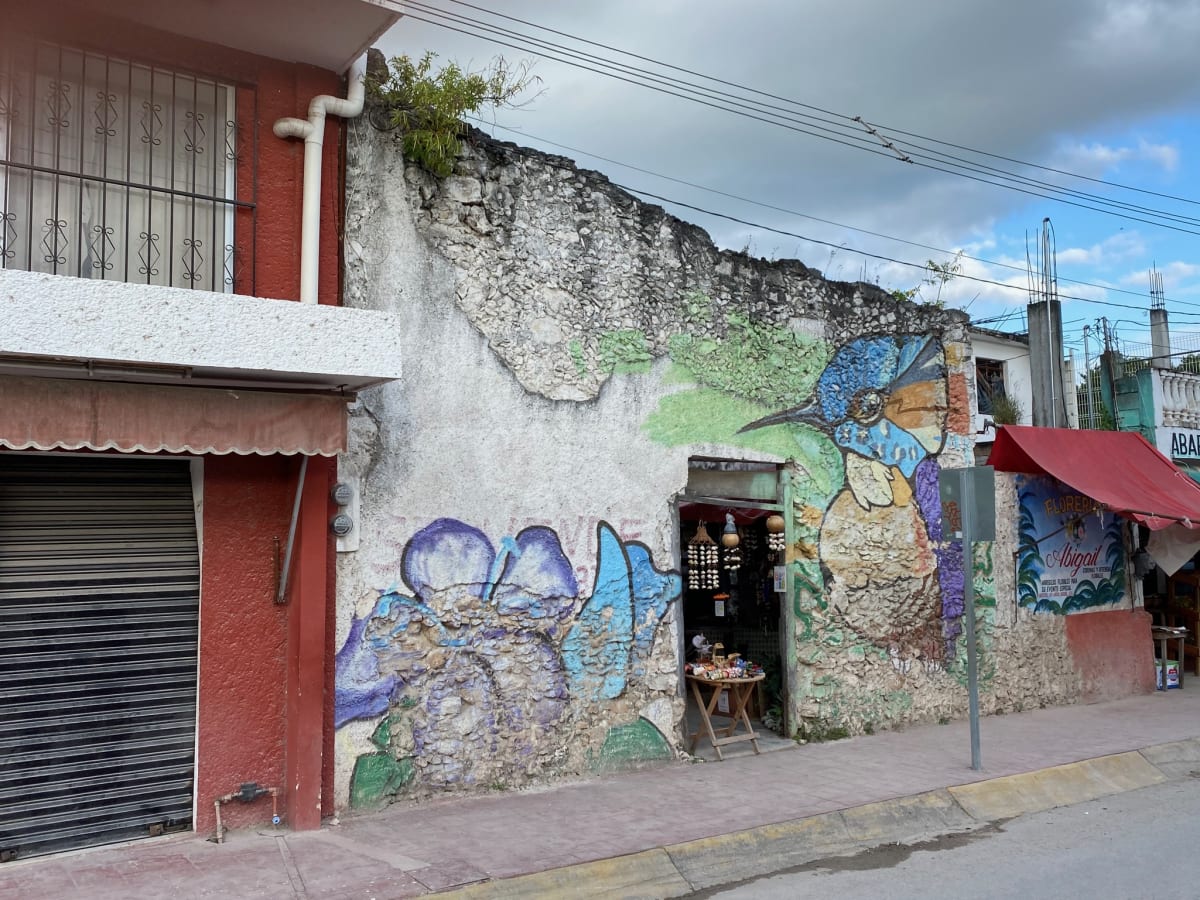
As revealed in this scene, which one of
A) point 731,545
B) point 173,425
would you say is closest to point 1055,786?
point 731,545

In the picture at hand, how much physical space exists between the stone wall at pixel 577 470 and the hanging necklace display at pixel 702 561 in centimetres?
71

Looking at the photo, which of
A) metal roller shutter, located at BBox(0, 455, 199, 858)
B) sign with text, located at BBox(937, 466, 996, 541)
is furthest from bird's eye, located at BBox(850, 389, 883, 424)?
metal roller shutter, located at BBox(0, 455, 199, 858)

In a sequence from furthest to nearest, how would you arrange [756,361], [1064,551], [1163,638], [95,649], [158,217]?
[1163,638], [1064,551], [756,361], [158,217], [95,649]

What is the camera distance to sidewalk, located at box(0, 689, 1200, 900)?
211 inches

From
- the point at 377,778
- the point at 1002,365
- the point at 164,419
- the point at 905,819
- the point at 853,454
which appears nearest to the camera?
the point at 164,419

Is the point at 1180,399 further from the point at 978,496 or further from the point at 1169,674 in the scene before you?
the point at 978,496

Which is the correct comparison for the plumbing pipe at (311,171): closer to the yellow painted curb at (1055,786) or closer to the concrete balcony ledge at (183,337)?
the concrete balcony ledge at (183,337)

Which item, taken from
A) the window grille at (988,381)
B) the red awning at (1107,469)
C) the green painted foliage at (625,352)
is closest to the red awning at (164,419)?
the green painted foliage at (625,352)

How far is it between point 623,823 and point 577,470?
264cm

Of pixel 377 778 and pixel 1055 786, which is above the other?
pixel 377 778

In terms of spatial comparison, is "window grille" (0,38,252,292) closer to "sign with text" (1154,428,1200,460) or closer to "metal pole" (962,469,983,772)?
"metal pole" (962,469,983,772)

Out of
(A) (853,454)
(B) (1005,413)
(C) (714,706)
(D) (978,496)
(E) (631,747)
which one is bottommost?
(E) (631,747)

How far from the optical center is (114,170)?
6207mm

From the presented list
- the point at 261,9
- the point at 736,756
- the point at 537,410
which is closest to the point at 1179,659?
the point at 736,756
